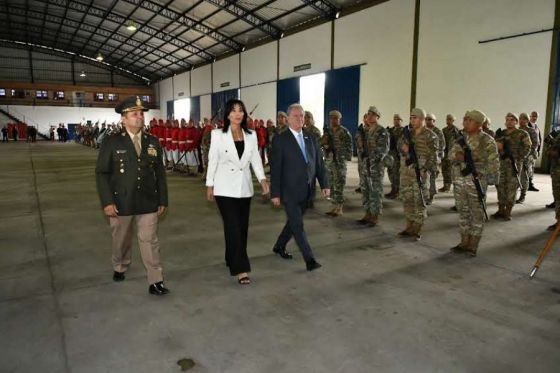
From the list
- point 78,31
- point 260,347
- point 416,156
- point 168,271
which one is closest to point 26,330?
point 168,271

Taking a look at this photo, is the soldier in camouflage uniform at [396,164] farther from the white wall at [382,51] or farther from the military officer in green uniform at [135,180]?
the white wall at [382,51]

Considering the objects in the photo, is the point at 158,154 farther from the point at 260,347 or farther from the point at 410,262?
the point at 410,262

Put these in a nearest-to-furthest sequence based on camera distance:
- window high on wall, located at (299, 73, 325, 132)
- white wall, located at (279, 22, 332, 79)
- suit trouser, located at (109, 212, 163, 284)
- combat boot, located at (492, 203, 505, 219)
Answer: suit trouser, located at (109, 212, 163, 284) → combat boot, located at (492, 203, 505, 219) → white wall, located at (279, 22, 332, 79) → window high on wall, located at (299, 73, 325, 132)

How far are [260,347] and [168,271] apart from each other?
180 cm

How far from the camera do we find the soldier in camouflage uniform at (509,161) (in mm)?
6410

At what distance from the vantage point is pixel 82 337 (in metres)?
2.73

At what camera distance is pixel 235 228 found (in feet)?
11.8

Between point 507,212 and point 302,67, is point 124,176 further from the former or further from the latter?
point 302,67

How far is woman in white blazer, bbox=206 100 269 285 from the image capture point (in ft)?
11.7

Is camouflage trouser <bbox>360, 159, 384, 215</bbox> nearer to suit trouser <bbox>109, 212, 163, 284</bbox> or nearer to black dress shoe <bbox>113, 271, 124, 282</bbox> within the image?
suit trouser <bbox>109, 212, 163, 284</bbox>

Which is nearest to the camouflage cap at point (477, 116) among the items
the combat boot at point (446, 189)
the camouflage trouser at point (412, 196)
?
the camouflage trouser at point (412, 196)

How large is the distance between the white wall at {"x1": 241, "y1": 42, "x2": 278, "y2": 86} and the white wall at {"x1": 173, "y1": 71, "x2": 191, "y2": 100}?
10.2m

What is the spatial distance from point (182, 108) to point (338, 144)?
3220 centimetres

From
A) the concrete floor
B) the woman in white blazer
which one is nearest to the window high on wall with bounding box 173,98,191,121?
the concrete floor
